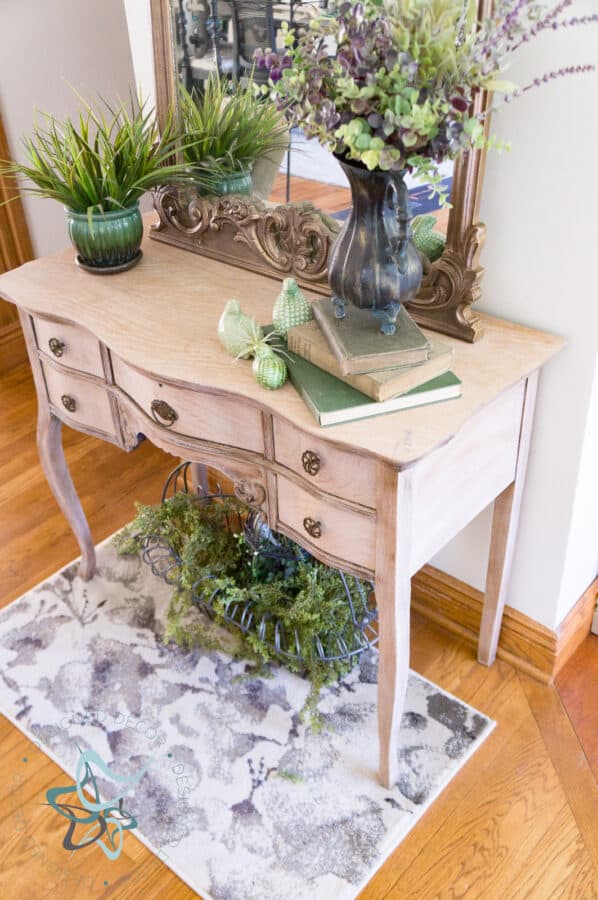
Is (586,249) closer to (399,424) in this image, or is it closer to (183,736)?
(399,424)

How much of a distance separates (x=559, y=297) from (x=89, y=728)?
1.32 m

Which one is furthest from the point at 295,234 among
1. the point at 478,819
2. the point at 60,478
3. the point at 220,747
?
the point at 478,819

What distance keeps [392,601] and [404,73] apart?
0.80 metres

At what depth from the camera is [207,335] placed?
4.90 ft

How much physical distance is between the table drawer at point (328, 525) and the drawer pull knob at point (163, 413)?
24 cm

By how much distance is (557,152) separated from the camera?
1.32 m

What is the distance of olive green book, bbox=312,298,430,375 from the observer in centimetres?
126

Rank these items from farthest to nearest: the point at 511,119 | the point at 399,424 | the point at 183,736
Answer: the point at 183,736 → the point at 511,119 → the point at 399,424

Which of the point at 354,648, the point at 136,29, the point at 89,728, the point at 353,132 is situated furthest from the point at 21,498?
the point at 353,132

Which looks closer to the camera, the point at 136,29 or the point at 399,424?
the point at 399,424

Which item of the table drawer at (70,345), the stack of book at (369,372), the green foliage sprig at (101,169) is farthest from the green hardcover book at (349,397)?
the green foliage sprig at (101,169)

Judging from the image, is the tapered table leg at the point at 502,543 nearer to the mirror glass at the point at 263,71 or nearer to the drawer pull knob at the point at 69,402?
the mirror glass at the point at 263,71

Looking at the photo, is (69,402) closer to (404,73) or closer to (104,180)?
(104,180)

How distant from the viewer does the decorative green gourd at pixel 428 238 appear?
1448 mm
